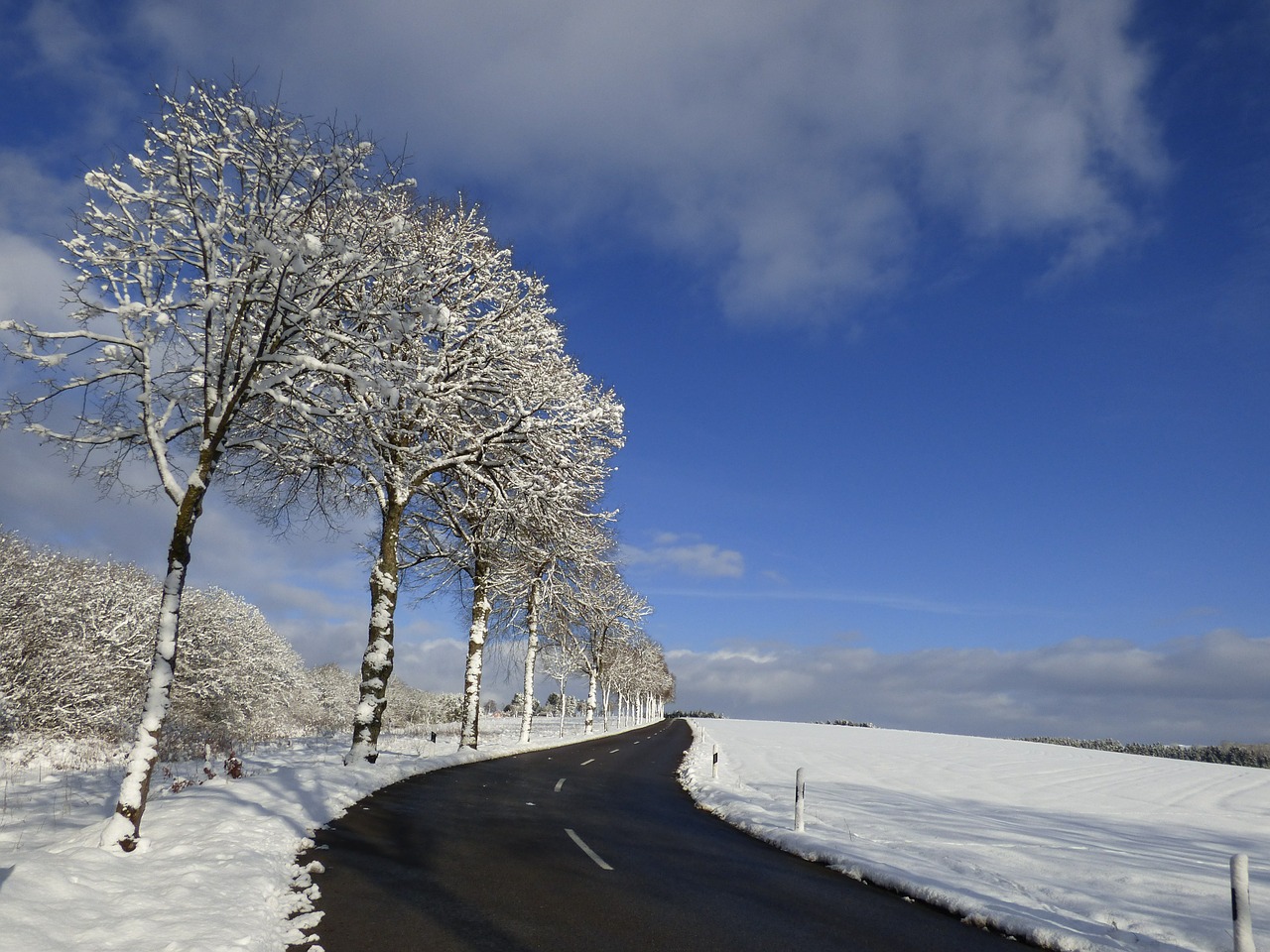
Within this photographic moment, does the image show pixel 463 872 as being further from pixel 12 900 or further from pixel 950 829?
pixel 950 829

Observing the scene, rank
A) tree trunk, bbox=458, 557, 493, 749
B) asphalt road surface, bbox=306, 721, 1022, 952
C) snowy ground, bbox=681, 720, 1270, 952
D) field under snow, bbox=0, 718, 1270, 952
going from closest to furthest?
field under snow, bbox=0, 718, 1270, 952
asphalt road surface, bbox=306, 721, 1022, 952
snowy ground, bbox=681, 720, 1270, 952
tree trunk, bbox=458, 557, 493, 749

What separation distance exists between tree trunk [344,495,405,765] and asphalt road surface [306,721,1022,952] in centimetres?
350

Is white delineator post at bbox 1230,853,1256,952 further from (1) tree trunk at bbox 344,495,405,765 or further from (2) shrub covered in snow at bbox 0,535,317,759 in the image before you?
(2) shrub covered in snow at bbox 0,535,317,759

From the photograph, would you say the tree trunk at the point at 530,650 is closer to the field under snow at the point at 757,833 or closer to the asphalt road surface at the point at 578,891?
the field under snow at the point at 757,833

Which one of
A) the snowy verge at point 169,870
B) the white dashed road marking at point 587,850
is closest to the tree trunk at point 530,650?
the snowy verge at point 169,870

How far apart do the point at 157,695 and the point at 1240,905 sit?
34.1ft

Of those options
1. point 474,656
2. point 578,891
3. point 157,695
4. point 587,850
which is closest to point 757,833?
point 587,850

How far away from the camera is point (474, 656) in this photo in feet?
79.6

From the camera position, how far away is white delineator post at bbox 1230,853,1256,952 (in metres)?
6.03

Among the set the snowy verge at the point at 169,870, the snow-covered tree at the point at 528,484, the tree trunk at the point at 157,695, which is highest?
the snow-covered tree at the point at 528,484

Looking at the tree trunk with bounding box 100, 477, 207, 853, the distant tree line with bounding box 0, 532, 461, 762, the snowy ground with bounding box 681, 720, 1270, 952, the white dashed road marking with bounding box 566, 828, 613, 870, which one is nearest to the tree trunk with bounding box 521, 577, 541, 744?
the snowy ground with bounding box 681, 720, 1270, 952

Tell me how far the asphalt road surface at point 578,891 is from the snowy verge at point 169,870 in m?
0.46

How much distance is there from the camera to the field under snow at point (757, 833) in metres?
5.40

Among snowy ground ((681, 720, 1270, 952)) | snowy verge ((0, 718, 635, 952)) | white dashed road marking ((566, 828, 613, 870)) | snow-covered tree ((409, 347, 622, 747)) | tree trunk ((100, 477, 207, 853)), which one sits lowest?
snowy ground ((681, 720, 1270, 952))
